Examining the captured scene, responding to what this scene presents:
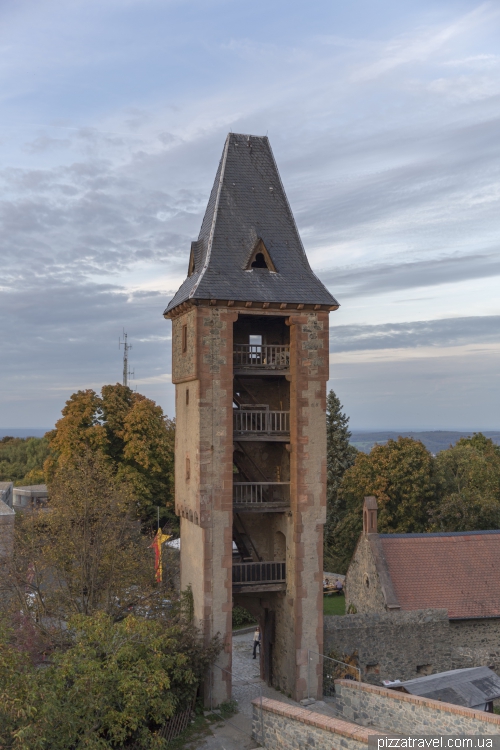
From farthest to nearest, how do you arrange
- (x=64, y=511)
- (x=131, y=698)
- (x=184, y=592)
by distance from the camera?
(x=64, y=511) < (x=184, y=592) < (x=131, y=698)

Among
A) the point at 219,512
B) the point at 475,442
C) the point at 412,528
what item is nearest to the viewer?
the point at 219,512

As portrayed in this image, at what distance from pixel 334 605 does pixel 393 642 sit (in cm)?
1147

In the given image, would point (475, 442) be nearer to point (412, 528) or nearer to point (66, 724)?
point (412, 528)

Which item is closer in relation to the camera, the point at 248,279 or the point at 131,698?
the point at 131,698

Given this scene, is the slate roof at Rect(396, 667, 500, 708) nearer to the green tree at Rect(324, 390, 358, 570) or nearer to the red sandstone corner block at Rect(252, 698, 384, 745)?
the red sandstone corner block at Rect(252, 698, 384, 745)

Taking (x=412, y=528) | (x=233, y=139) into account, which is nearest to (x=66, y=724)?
(x=233, y=139)

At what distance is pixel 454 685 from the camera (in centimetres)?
2100

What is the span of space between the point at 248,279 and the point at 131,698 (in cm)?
1256

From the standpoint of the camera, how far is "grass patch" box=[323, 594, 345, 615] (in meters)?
34.6

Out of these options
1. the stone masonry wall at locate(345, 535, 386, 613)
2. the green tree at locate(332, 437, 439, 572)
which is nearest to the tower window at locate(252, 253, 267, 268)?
the stone masonry wall at locate(345, 535, 386, 613)

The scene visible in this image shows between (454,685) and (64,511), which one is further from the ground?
(64,511)

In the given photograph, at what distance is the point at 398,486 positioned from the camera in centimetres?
4031

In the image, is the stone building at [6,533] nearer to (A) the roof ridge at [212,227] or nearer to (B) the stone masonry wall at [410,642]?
(A) the roof ridge at [212,227]

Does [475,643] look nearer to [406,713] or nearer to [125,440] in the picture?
[406,713]
